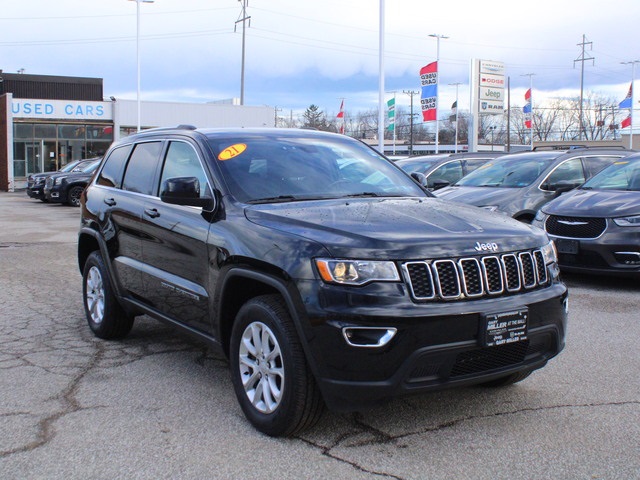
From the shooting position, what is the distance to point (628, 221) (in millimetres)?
8141

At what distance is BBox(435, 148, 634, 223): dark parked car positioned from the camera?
10273 millimetres

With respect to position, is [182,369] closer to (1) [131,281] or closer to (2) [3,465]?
(1) [131,281]

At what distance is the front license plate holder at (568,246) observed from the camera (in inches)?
331

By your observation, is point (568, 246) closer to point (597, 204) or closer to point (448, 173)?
point (597, 204)

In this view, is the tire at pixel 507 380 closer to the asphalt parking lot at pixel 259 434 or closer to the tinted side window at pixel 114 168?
the asphalt parking lot at pixel 259 434

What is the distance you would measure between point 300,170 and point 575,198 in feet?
17.5

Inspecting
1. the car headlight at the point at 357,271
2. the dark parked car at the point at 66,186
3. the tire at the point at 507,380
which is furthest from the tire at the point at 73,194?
the car headlight at the point at 357,271

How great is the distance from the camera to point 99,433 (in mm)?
3965

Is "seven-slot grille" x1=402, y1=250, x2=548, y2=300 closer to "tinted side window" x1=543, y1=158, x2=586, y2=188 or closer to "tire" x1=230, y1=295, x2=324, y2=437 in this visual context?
"tire" x1=230, y1=295, x2=324, y2=437

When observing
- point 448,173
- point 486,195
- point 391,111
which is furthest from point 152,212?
point 391,111

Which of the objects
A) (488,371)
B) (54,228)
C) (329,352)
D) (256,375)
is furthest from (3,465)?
(54,228)

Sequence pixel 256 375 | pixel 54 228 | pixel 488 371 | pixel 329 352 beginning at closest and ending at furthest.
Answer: pixel 329 352 → pixel 488 371 → pixel 256 375 → pixel 54 228

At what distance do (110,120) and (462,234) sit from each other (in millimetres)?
42290

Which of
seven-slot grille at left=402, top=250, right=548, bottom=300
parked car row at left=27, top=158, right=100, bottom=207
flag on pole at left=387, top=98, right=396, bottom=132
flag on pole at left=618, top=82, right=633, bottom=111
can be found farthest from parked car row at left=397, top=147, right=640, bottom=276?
flag on pole at left=618, top=82, right=633, bottom=111
